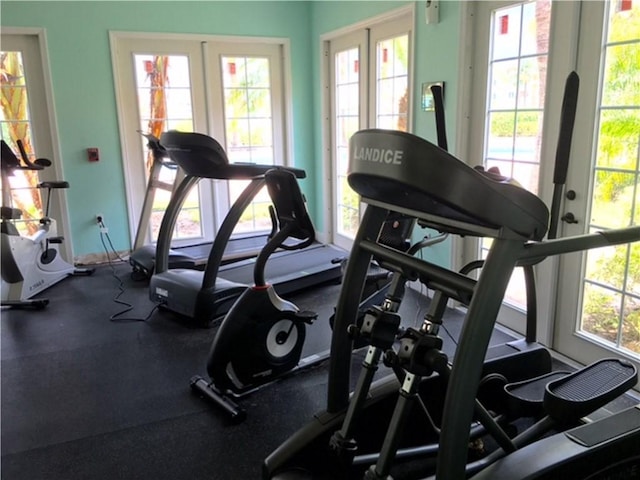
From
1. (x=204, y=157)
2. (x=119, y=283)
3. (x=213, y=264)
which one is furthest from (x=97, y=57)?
(x=213, y=264)

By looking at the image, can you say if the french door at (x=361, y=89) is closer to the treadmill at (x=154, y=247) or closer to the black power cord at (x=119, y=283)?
the treadmill at (x=154, y=247)

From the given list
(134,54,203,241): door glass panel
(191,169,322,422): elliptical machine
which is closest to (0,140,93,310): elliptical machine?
(134,54,203,241): door glass panel

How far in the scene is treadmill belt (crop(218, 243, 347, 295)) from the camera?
4.10 meters

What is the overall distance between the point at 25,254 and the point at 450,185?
3.91 metres

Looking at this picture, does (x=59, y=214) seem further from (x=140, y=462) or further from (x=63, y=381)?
(x=140, y=462)

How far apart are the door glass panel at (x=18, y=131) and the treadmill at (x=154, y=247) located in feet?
3.38

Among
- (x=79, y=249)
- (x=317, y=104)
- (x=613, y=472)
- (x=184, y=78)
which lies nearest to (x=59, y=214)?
(x=79, y=249)

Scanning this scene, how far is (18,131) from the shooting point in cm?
465

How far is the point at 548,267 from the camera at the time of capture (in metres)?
2.95

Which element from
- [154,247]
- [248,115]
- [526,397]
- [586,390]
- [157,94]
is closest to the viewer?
[586,390]

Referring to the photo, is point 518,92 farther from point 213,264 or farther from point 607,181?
point 213,264

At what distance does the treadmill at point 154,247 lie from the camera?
4.36 m

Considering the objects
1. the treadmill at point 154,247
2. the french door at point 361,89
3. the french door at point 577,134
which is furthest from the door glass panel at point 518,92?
the treadmill at point 154,247

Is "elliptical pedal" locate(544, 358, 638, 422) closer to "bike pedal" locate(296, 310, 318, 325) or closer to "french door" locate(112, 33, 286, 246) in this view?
"bike pedal" locate(296, 310, 318, 325)
